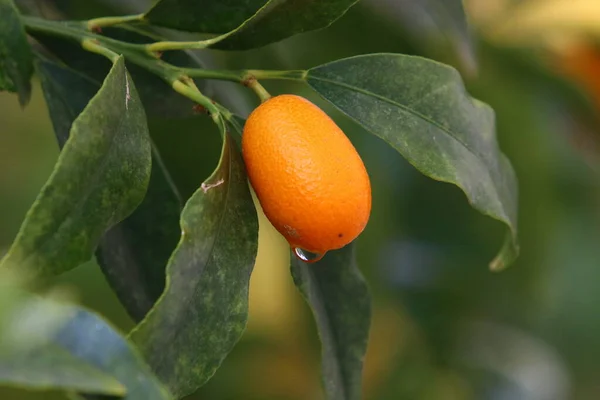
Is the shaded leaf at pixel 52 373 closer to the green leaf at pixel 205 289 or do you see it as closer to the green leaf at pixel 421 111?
the green leaf at pixel 205 289

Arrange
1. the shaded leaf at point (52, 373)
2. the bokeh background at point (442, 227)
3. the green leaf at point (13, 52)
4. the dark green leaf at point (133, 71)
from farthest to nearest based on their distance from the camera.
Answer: the bokeh background at point (442, 227) → the dark green leaf at point (133, 71) → the green leaf at point (13, 52) → the shaded leaf at point (52, 373)

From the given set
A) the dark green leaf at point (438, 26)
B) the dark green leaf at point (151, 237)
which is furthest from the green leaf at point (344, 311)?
the dark green leaf at point (438, 26)

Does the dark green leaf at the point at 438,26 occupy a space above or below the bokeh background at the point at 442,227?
above

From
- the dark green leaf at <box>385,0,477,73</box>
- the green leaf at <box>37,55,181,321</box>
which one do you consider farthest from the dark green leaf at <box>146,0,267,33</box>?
the dark green leaf at <box>385,0,477,73</box>

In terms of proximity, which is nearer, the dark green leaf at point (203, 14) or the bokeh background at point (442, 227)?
the dark green leaf at point (203, 14)

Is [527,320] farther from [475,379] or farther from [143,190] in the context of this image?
[143,190]

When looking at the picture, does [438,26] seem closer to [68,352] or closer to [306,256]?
[306,256]
